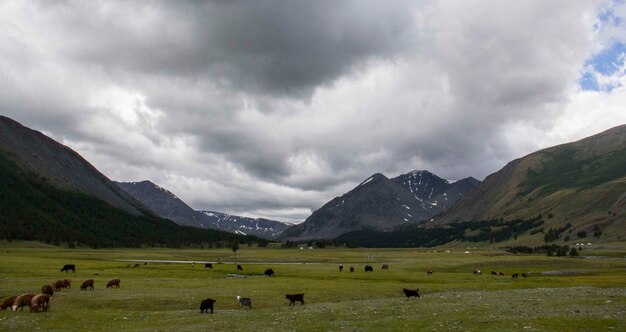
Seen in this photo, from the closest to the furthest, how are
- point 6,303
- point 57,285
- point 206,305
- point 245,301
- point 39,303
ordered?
1. point 39,303
2. point 206,305
3. point 6,303
4. point 245,301
5. point 57,285

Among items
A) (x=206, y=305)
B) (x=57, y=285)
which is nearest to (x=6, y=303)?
(x=57, y=285)

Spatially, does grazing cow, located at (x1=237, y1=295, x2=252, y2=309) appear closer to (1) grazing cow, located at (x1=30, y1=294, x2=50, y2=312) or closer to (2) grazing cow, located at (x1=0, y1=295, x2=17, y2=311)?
(1) grazing cow, located at (x1=30, y1=294, x2=50, y2=312)

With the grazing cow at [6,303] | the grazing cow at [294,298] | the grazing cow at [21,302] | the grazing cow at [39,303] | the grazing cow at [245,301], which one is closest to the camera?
the grazing cow at [39,303]

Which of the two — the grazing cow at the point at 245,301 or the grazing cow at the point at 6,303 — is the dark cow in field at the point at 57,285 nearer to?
the grazing cow at the point at 6,303

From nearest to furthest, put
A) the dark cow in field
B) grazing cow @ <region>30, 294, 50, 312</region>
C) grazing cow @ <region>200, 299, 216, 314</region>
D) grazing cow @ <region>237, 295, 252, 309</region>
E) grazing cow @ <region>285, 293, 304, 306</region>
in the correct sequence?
grazing cow @ <region>30, 294, 50, 312</region> → grazing cow @ <region>200, 299, 216, 314</region> → grazing cow @ <region>237, 295, 252, 309</region> → grazing cow @ <region>285, 293, 304, 306</region> → the dark cow in field

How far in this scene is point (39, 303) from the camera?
1515 inches

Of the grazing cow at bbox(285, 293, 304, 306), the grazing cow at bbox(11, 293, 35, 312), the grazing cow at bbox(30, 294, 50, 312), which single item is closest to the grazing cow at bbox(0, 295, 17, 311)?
the grazing cow at bbox(11, 293, 35, 312)

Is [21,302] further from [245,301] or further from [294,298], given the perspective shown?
[294,298]

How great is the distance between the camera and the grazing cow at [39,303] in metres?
38.1

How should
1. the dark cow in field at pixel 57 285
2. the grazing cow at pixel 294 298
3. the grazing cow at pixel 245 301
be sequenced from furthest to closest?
the dark cow in field at pixel 57 285, the grazing cow at pixel 294 298, the grazing cow at pixel 245 301

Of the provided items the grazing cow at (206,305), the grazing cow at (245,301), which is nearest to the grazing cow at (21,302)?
the grazing cow at (206,305)

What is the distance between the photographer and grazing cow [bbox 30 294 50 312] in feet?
125

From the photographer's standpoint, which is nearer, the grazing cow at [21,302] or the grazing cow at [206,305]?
the grazing cow at [21,302]

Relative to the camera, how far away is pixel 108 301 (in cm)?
4438
